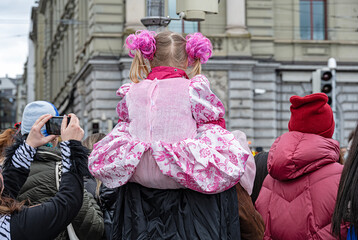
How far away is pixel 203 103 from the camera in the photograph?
148 inches

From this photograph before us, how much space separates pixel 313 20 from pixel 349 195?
2733 centimetres

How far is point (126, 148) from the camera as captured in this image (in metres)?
3.77

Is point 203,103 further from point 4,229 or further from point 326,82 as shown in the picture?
point 326,82

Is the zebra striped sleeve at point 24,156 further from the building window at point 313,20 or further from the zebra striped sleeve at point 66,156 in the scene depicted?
the building window at point 313,20

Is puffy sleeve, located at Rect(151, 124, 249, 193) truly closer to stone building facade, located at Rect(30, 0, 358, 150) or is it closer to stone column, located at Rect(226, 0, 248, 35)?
stone building facade, located at Rect(30, 0, 358, 150)

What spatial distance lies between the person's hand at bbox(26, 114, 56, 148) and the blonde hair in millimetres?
550

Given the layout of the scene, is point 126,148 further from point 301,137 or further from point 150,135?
point 301,137

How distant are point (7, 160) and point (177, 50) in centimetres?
105

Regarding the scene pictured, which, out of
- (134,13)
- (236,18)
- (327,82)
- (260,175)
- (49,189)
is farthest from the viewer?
(236,18)

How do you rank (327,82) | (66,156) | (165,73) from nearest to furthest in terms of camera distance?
(66,156)
(165,73)
(327,82)

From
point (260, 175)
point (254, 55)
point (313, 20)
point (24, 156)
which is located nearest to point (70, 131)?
point (24, 156)

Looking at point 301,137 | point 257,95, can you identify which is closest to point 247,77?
point 257,95

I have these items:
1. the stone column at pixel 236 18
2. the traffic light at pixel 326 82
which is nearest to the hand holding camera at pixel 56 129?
the traffic light at pixel 326 82

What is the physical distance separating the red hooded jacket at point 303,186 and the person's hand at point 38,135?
60.7 inches
